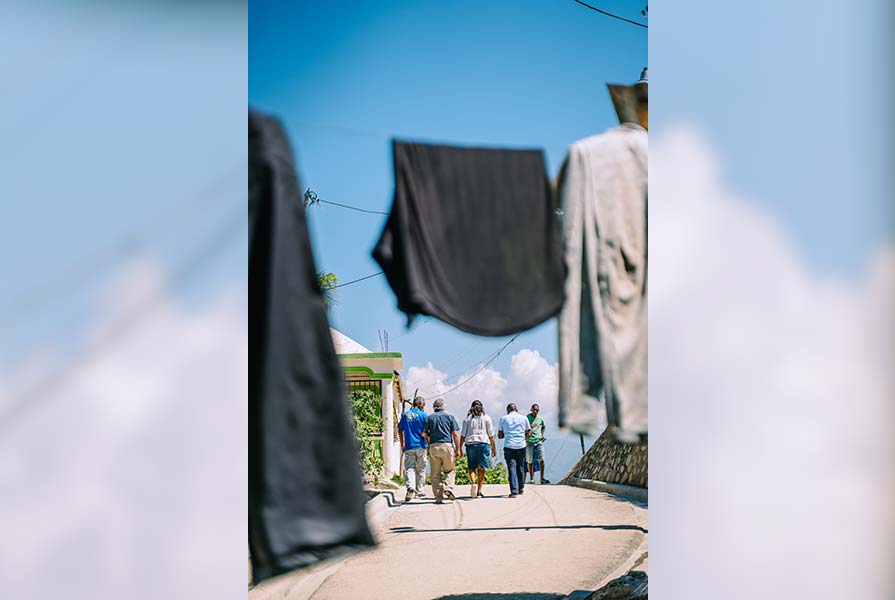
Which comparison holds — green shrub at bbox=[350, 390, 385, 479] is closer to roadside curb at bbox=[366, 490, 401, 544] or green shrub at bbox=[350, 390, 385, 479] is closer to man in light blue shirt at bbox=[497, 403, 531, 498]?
roadside curb at bbox=[366, 490, 401, 544]

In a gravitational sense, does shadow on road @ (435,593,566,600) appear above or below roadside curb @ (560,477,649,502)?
below

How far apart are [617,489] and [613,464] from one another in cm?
16

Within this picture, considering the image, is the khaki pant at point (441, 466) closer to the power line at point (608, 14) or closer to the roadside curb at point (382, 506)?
the roadside curb at point (382, 506)

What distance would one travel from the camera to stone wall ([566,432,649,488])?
4.78 meters

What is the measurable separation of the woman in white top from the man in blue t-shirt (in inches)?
9.0

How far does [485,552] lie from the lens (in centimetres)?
449

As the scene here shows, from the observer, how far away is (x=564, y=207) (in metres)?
3.25

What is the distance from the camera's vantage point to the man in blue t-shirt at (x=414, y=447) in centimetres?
438

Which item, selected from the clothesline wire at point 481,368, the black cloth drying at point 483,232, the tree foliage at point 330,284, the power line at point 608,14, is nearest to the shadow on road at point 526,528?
the clothesline wire at point 481,368
